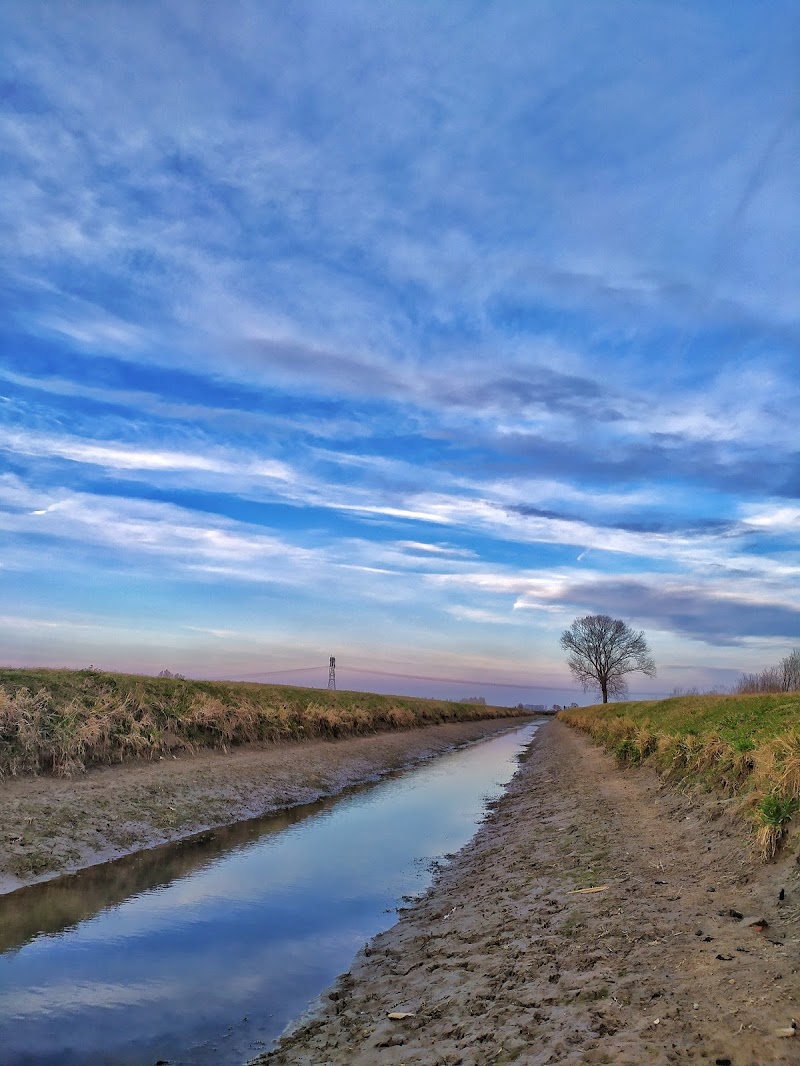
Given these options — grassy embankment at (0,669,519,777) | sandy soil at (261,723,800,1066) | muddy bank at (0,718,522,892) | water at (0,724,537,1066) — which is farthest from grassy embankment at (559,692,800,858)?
grassy embankment at (0,669,519,777)

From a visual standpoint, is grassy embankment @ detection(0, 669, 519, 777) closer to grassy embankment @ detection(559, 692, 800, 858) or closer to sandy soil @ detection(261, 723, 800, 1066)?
sandy soil @ detection(261, 723, 800, 1066)

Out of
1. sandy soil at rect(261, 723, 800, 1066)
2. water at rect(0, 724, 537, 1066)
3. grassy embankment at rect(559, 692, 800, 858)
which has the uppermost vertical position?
grassy embankment at rect(559, 692, 800, 858)

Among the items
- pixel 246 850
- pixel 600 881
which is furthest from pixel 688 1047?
pixel 246 850

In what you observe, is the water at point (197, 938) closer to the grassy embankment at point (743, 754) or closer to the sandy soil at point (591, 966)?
the sandy soil at point (591, 966)

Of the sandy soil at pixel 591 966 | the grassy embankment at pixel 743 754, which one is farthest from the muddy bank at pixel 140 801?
the grassy embankment at pixel 743 754

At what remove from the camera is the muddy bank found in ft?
41.6

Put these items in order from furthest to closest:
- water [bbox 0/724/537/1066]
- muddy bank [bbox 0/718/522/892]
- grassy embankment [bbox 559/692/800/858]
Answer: muddy bank [bbox 0/718/522/892], grassy embankment [bbox 559/692/800/858], water [bbox 0/724/537/1066]

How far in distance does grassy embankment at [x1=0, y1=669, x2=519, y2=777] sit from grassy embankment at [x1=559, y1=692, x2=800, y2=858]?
48.1 feet

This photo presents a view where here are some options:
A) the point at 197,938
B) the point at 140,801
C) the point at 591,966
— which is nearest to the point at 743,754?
the point at 591,966

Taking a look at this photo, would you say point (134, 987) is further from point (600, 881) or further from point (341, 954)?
point (600, 881)

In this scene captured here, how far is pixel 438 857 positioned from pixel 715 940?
834 cm

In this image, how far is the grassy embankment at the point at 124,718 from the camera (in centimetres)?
1705

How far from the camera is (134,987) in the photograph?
7.62 m

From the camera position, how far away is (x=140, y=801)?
54.0ft
